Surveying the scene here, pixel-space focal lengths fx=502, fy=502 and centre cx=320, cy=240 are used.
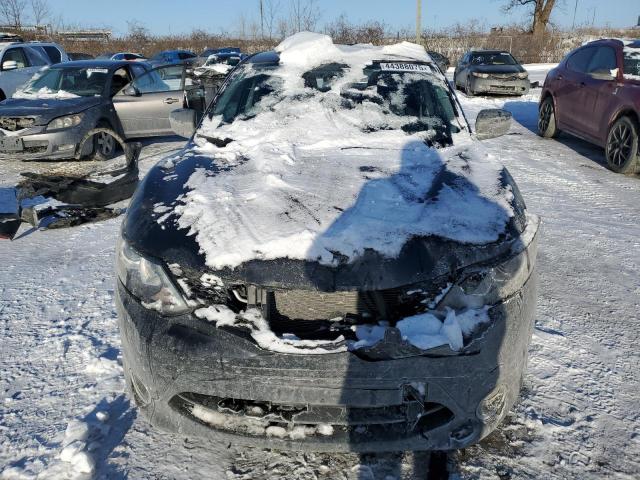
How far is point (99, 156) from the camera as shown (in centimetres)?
777

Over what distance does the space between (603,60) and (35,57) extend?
38.8ft

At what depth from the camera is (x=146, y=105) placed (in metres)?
8.41

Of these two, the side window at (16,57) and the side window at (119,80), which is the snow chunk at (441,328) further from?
the side window at (16,57)

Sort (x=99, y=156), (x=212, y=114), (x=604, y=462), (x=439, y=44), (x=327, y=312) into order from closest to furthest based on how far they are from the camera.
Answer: (x=327, y=312) → (x=604, y=462) → (x=212, y=114) → (x=99, y=156) → (x=439, y=44)

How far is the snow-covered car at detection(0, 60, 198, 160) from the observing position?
7.17m

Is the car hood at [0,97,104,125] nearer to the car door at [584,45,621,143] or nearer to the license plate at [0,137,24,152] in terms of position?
the license plate at [0,137,24,152]

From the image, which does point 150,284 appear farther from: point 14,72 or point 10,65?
point 10,65

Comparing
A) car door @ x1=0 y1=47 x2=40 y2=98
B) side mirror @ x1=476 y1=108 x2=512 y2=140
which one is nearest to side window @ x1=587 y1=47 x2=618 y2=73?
side mirror @ x1=476 y1=108 x2=512 y2=140

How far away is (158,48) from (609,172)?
3405 centimetres

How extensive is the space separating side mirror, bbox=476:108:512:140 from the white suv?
1054 centimetres

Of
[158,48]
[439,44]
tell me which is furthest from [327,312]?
[158,48]

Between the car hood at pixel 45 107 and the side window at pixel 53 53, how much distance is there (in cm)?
535

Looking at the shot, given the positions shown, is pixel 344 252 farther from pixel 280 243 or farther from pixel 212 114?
pixel 212 114

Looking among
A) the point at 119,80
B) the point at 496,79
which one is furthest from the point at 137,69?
the point at 496,79
